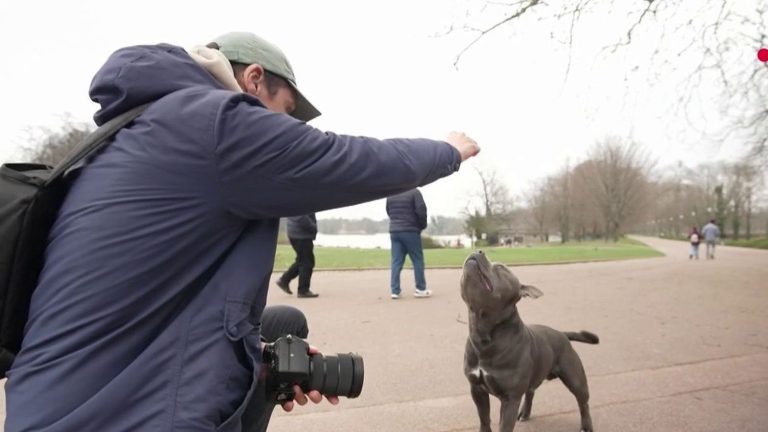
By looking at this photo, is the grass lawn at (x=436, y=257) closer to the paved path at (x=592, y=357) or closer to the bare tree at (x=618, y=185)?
the paved path at (x=592, y=357)

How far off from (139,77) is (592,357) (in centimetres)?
538

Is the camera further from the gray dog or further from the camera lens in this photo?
the gray dog

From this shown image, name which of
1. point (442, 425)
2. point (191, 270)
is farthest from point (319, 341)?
point (191, 270)

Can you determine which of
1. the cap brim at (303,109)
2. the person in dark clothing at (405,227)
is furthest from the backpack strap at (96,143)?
the person in dark clothing at (405,227)

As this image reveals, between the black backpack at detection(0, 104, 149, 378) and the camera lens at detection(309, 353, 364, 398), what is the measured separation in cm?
94

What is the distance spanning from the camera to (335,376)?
2.08 meters

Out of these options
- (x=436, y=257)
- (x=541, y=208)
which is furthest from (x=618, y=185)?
(x=436, y=257)

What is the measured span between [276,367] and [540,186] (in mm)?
74581

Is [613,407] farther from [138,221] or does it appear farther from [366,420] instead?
[138,221]

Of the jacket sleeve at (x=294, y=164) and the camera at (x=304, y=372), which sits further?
the camera at (x=304, y=372)

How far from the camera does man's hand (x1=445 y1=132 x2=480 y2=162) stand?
83.1 inches

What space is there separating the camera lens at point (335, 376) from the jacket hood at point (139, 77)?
1060mm

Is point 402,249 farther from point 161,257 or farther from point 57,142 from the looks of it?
point 57,142

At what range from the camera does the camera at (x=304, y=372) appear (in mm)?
2027
